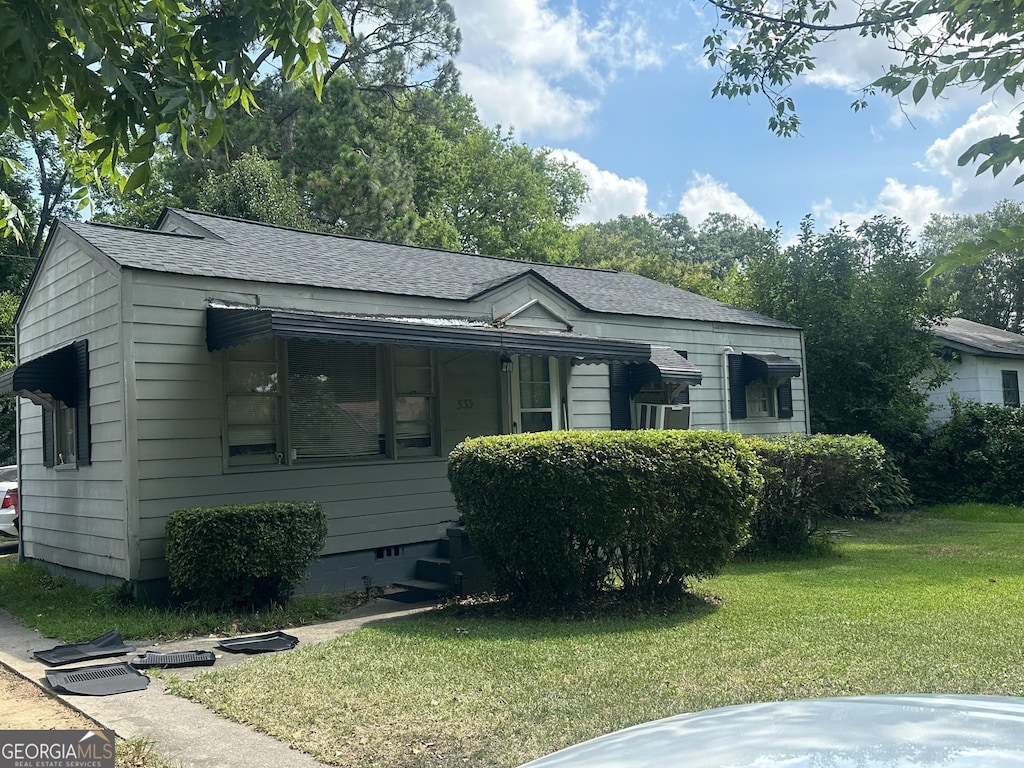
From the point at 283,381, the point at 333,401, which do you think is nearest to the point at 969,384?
the point at 333,401

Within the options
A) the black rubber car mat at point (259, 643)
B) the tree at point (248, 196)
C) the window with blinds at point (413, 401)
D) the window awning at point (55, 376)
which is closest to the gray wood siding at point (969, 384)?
the window with blinds at point (413, 401)

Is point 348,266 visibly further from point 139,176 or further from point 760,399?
point 760,399

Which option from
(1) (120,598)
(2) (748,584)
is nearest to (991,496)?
(2) (748,584)

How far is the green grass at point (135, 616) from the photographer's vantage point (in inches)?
301

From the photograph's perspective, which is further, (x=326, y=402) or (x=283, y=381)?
(x=326, y=402)

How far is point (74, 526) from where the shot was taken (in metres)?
10.1

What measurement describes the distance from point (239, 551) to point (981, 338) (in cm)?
2100

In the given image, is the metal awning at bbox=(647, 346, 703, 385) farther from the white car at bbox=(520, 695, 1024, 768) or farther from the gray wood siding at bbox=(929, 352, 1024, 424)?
the gray wood siding at bbox=(929, 352, 1024, 424)

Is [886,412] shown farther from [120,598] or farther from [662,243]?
[662,243]

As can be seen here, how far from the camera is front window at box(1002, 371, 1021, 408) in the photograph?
21797mm

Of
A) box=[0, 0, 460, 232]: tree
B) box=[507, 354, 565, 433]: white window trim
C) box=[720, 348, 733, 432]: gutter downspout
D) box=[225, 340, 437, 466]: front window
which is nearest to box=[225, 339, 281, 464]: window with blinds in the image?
box=[225, 340, 437, 466]: front window

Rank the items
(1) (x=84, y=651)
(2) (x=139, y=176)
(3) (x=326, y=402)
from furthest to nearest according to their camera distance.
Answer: (3) (x=326, y=402)
(1) (x=84, y=651)
(2) (x=139, y=176)

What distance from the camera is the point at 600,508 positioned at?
7809 millimetres

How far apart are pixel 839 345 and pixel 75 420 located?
14.3 metres
